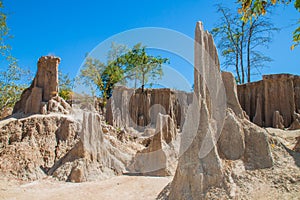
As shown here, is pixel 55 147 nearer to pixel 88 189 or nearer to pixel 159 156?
pixel 88 189

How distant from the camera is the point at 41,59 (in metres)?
14.1

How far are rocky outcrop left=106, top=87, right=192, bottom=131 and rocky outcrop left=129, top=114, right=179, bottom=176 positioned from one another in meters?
13.1

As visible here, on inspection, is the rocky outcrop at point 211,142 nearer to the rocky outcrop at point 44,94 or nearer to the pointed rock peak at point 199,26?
the pointed rock peak at point 199,26

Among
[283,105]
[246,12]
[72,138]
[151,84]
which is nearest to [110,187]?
[72,138]

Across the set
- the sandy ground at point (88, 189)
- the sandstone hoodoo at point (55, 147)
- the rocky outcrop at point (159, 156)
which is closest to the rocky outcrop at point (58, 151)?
the sandstone hoodoo at point (55, 147)

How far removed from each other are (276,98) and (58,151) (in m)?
15.6

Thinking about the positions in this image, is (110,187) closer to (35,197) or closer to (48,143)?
(35,197)

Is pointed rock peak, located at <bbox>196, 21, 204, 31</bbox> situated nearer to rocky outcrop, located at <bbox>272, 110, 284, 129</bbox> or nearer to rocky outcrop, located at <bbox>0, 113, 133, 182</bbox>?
rocky outcrop, located at <bbox>0, 113, 133, 182</bbox>

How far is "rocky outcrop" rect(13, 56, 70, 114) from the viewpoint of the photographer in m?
13.1

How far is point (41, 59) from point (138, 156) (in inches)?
295

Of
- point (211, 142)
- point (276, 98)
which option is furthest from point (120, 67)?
point (211, 142)

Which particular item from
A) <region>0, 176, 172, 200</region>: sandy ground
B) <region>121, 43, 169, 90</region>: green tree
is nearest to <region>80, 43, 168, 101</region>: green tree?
<region>121, 43, 169, 90</region>: green tree

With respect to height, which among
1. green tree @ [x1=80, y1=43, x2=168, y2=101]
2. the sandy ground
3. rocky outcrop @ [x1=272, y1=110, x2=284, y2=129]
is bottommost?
the sandy ground

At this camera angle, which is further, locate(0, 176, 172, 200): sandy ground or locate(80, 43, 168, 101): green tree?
locate(80, 43, 168, 101): green tree
